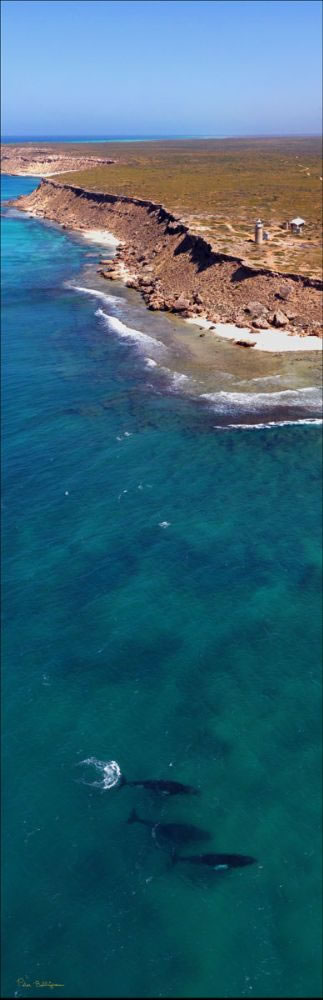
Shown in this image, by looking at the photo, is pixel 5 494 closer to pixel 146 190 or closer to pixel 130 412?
pixel 130 412

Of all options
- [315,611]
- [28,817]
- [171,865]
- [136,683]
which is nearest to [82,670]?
[136,683]

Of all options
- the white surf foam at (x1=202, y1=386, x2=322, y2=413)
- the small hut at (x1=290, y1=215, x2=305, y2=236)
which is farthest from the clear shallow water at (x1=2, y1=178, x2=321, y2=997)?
the small hut at (x1=290, y1=215, x2=305, y2=236)

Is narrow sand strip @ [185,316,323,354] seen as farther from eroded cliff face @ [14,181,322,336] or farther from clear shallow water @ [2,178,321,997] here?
clear shallow water @ [2,178,321,997]

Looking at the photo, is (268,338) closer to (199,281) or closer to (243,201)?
(199,281)

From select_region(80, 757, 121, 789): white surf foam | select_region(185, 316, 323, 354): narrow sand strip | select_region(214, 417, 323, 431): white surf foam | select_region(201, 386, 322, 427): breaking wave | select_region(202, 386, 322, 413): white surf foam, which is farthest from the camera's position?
select_region(185, 316, 323, 354): narrow sand strip

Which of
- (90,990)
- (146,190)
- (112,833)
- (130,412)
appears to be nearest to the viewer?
(90,990)

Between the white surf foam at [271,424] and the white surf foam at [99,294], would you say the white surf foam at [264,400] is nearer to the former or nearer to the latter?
the white surf foam at [271,424]

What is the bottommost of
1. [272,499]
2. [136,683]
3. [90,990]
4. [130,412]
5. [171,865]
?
[90,990]
